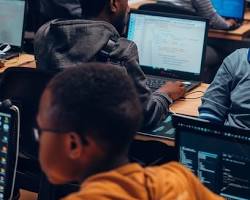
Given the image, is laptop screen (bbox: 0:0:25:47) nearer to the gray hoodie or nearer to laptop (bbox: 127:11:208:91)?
laptop (bbox: 127:11:208:91)

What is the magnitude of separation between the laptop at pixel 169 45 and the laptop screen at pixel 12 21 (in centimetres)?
82

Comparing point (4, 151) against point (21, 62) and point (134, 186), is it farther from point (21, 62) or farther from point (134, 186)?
point (21, 62)

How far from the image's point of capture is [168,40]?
3098 millimetres

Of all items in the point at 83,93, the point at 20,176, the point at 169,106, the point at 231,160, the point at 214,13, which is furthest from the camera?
the point at 214,13

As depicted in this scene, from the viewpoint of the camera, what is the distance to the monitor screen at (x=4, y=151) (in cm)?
161

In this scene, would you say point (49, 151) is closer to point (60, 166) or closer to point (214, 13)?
point (60, 166)

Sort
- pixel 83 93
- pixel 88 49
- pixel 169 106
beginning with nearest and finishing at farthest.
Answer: pixel 83 93
pixel 88 49
pixel 169 106

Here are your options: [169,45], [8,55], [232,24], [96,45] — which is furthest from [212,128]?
[232,24]

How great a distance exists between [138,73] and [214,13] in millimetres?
2498

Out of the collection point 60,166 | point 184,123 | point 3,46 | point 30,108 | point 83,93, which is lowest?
point 3,46

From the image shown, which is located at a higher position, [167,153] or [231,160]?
[231,160]

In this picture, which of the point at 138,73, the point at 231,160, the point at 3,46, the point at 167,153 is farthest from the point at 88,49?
the point at 3,46

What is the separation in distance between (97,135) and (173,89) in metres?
1.73

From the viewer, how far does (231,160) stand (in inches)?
62.1
